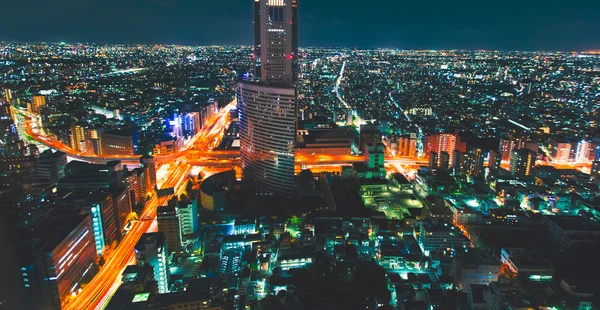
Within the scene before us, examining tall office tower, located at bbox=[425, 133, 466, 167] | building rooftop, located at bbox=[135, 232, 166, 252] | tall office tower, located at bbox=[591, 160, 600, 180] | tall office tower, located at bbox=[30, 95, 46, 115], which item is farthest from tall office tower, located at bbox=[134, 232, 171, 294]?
tall office tower, located at bbox=[30, 95, 46, 115]

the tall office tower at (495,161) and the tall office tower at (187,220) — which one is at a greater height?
the tall office tower at (495,161)

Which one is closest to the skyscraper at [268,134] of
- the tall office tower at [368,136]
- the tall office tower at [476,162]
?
the tall office tower at [368,136]

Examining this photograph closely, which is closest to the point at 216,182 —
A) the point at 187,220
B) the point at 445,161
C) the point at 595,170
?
the point at 187,220

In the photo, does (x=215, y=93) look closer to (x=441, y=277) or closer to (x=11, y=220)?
(x=11, y=220)

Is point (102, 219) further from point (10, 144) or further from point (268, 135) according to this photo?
point (10, 144)

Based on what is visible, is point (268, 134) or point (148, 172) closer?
point (268, 134)

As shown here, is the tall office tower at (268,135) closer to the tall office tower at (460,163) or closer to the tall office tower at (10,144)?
the tall office tower at (460,163)
